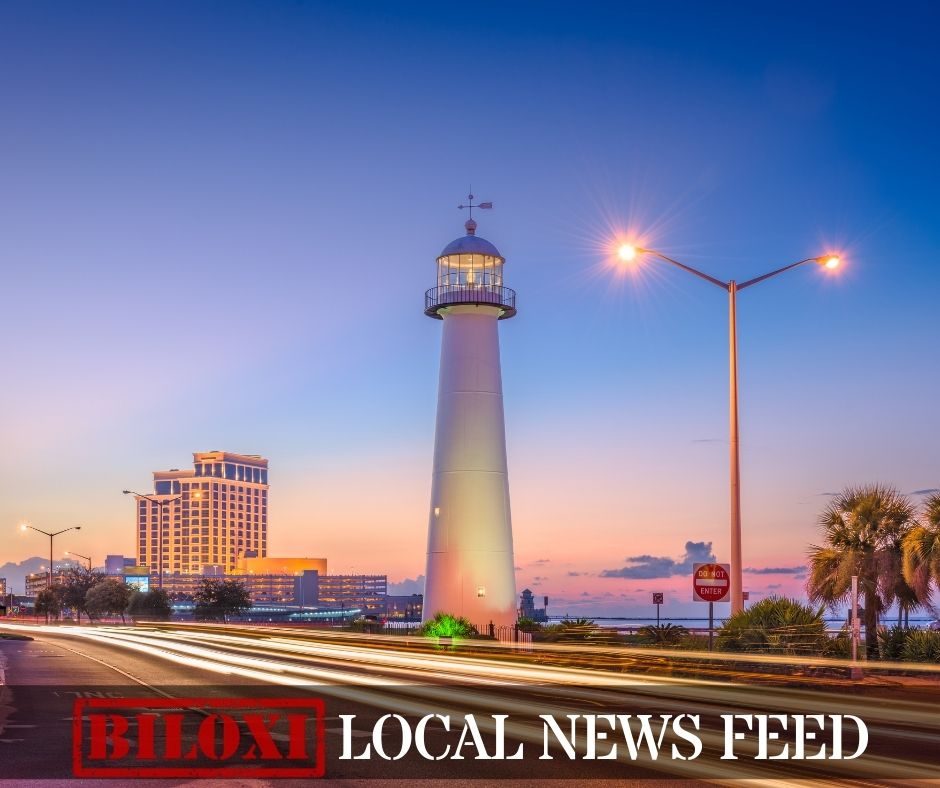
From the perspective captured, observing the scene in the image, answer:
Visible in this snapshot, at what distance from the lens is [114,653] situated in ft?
129

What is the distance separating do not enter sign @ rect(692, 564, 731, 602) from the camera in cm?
2647

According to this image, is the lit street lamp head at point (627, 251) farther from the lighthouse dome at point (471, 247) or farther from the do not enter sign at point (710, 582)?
the lighthouse dome at point (471, 247)

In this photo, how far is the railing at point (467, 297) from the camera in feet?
159

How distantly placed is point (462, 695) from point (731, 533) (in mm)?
9523

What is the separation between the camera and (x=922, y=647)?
25734 mm

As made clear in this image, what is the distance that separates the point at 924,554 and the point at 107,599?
265ft

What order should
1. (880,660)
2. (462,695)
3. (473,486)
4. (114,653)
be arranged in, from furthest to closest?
(473,486)
(114,653)
(880,660)
(462,695)

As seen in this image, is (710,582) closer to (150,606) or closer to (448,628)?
(448,628)

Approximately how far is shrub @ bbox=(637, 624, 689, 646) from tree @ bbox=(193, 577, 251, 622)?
49525 millimetres

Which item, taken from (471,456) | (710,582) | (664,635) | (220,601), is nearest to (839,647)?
(710,582)

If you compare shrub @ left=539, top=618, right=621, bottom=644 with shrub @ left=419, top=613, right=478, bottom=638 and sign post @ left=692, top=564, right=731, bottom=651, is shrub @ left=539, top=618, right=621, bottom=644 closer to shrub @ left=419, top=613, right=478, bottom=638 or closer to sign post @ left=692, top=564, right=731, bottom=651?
shrub @ left=419, top=613, right=478, bottom=638

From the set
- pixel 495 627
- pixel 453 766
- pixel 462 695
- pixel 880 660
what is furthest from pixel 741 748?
pixel 495 627

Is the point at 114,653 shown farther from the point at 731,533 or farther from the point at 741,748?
the point at 741,748

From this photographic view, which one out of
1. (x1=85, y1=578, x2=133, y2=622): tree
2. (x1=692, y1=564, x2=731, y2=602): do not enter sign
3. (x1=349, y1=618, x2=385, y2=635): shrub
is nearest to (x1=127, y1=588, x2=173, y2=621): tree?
(x1=85, y1=578, x2=133, y2=622): tree
